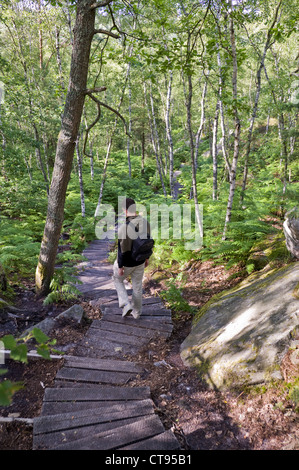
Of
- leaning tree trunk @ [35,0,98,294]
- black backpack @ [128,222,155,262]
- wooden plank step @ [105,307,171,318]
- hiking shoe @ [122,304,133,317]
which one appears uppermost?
leaning tree trunk @ [35,0,98,294]

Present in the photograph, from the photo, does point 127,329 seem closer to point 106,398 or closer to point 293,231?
point 106,398

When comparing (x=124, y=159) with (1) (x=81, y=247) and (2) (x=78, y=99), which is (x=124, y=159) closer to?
(1) (x=81, y=247)

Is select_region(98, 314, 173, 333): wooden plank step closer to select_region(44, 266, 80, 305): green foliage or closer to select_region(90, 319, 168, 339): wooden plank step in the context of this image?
select_region(90, 319, 168, 339): wooden plank step

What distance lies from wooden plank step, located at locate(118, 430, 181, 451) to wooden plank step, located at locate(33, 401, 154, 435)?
0.38 meters

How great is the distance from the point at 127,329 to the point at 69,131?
3707mm

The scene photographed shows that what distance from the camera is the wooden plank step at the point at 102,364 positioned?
3.58 m

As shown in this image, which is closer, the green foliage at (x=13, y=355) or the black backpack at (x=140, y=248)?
the green foliage at (x=13, y=355)

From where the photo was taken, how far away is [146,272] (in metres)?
8.63

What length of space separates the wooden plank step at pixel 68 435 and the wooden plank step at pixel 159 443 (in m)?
0.28

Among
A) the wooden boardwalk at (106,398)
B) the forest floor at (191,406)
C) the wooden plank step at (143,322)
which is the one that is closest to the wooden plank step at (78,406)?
the wooden boardwalk at (106,398)

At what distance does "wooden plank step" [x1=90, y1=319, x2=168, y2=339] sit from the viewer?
4711 mm

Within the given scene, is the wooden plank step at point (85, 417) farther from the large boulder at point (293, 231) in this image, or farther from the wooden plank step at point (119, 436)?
the large boulder at point (293, 231)

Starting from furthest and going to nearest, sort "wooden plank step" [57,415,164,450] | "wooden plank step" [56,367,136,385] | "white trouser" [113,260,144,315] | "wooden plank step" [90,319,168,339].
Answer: "white trouser" [113,260,144,315]
"wooden plank step" [90,319,168,339]
"wooden plank step" [56,367,136,385]
"wooden plank step" [57,415,164,450]

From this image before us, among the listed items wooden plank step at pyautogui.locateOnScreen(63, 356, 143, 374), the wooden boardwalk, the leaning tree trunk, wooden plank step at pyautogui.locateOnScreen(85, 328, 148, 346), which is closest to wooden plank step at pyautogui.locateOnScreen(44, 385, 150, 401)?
the wooden boardwalk
